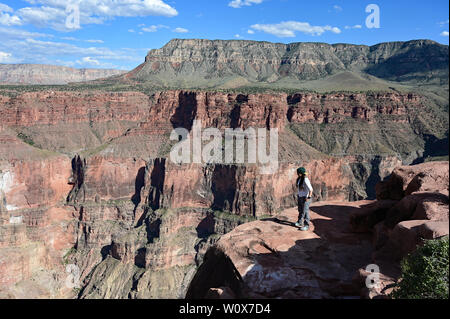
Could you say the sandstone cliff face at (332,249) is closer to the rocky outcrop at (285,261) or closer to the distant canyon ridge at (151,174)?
the rocky outcrop at (285,261)

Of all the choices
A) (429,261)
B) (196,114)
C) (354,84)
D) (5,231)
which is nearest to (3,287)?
(5,231)

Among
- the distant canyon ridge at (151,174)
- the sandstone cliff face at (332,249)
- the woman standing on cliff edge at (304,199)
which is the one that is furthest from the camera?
the distant canyon ridge at (151,174)

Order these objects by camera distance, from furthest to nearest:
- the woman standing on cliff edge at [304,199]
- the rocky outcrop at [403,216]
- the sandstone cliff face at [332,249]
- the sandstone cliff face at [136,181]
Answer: the sandstone cliff face at [136,181] < the woman standing on cliff edge at [304,199] < the sandstone cliff face at [332,249] < the rocky outcrop at [403,216]

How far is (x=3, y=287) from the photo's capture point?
4584 cm

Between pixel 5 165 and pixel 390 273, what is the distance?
64.1 metres

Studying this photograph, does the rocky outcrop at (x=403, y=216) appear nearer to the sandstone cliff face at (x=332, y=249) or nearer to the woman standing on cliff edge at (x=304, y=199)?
the sandstone cliff face at (x=332, y=249)

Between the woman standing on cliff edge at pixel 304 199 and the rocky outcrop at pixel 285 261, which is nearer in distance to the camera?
the rocky outcrop at pixel 285 261

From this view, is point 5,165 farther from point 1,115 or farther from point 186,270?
point 186,270

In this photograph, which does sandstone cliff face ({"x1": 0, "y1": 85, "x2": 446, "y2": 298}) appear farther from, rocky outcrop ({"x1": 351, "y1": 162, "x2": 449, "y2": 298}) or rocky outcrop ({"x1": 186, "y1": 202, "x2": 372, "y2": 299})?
rocky outcrop ({"x1": 351, "y1": 162, "x2": 449, "y2": 298})

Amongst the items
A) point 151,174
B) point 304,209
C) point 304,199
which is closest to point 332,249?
point 304,209

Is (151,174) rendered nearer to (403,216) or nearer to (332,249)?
(332,249)

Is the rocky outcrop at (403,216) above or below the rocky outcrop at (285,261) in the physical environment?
above

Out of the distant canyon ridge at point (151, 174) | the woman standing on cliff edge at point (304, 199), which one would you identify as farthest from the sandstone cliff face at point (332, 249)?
the distant canyon ridge at point (151, 174)

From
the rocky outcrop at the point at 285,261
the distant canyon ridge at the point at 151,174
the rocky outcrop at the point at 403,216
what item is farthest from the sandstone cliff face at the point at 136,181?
the rocky outcrop at the point at 403,216
